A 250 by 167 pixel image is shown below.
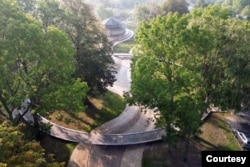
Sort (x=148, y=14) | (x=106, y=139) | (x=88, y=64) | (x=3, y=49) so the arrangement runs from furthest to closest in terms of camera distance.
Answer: (x=148, y=14) → (x=88, y=64) → (x=106, y=139) → (x=3, y=49)

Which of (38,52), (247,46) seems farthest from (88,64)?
(247,46)

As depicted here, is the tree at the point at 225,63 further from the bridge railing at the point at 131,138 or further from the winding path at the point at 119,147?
the bridge railing at the point at 131,138

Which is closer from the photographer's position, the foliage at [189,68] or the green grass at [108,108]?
the foliage at [189,68]

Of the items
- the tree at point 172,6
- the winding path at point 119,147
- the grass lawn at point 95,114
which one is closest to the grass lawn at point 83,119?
the grass lawn at point 95,114

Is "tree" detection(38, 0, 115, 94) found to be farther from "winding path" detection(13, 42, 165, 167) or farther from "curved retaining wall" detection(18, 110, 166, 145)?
"curved retaining wall" detection(18, 110, 166, 145)

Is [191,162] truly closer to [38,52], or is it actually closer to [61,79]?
[61,79]
